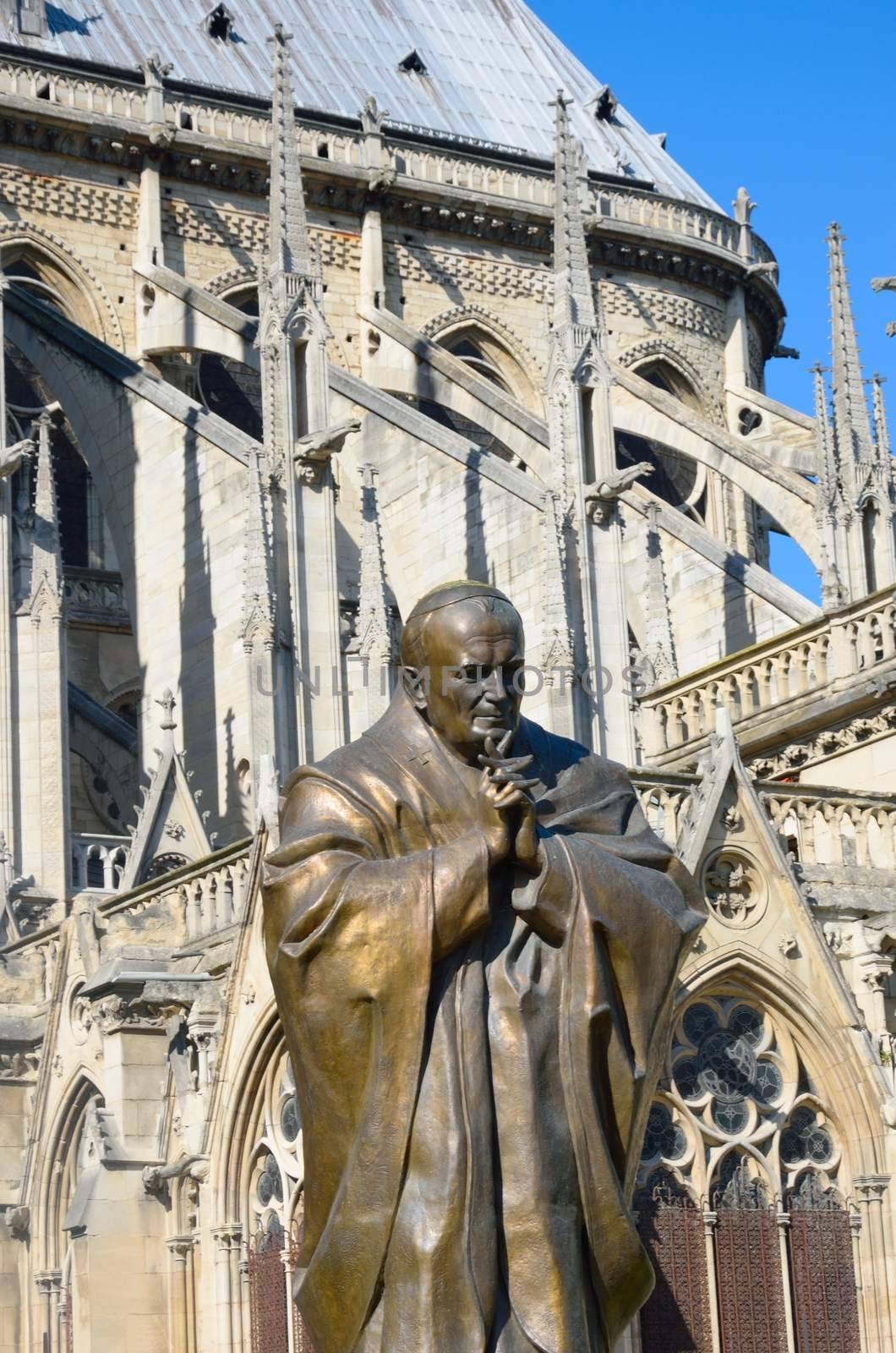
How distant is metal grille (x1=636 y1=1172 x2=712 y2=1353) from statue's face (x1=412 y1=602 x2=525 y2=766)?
8.97m

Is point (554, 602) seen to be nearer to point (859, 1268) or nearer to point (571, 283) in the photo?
point (571, 283)

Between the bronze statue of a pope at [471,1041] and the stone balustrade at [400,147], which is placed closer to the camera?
the bronze statue of a pope at [471,1041]

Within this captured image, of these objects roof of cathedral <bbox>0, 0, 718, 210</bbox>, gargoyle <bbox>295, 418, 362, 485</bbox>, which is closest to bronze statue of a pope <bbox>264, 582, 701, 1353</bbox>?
gargoyle <bbox>295, 418, 362, 485</bbox>

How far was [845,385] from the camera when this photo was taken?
80.4 feet

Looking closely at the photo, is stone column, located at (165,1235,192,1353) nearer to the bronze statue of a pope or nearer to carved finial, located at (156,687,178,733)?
carved finial, located at (156,687,178,733)

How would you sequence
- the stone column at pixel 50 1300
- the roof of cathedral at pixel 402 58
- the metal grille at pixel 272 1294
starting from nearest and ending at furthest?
the metal grille at pixel 272 1294 < the stone column at pixel 50 1300 < the roof of cathedral at pixel 402 58

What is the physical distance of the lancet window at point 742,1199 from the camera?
14141 millimetres

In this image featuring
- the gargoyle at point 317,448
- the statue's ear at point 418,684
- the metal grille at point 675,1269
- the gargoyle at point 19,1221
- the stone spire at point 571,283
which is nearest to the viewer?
the statue's ear at point 418,684

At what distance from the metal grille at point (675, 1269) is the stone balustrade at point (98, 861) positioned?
33.0 feet

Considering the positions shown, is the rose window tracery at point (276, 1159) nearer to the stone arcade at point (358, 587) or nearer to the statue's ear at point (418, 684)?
the stone arcade at point (358, 587)

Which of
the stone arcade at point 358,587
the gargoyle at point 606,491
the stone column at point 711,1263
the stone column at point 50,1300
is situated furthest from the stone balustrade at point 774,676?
the stone column at point 50,1300

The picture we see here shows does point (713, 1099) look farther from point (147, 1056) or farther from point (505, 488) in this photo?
point (505, 488)

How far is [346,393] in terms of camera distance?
95.9 ft

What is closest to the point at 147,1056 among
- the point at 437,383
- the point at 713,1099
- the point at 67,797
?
the point at 713,1099
